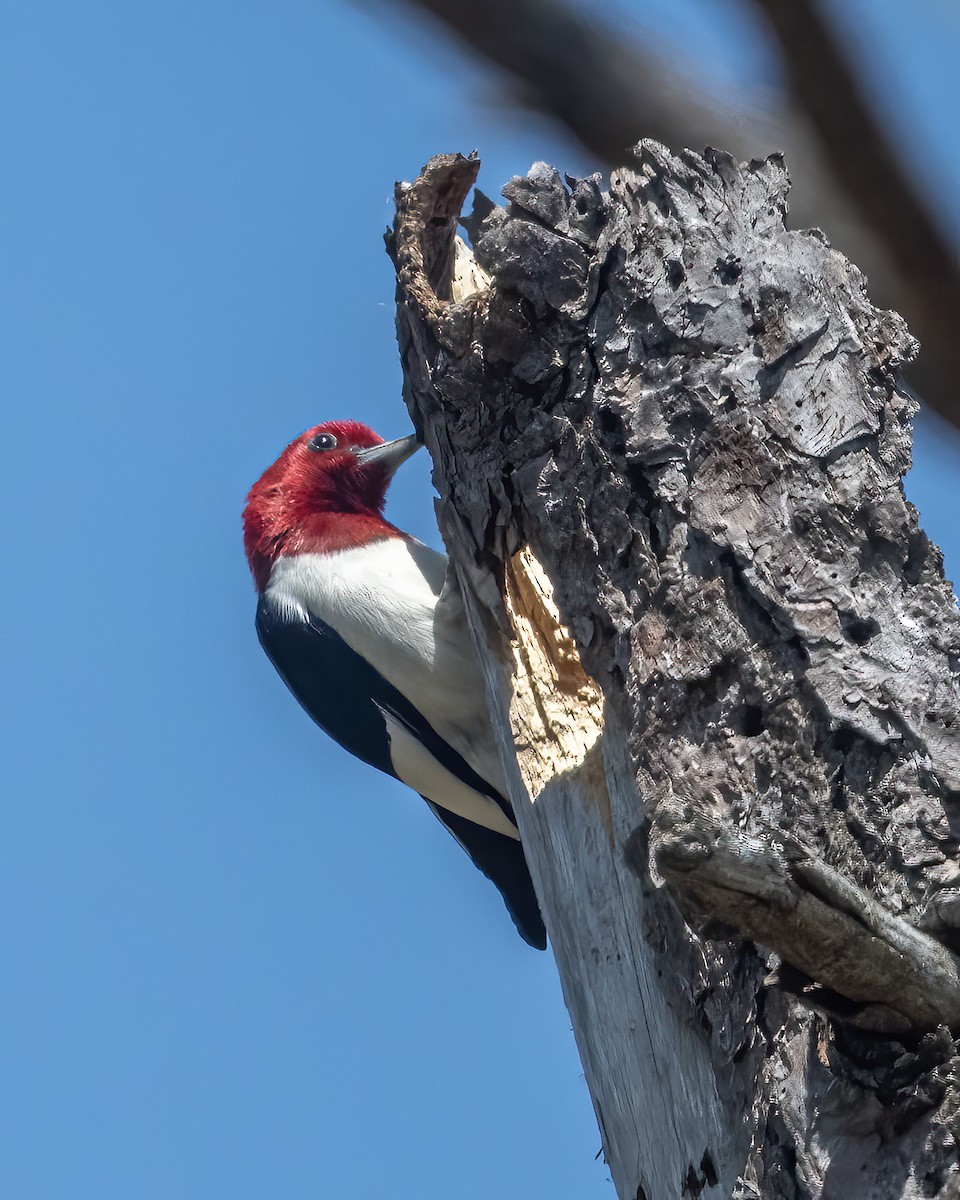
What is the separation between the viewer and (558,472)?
9.05 ft

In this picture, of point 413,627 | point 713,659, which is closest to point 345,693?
point 413,627

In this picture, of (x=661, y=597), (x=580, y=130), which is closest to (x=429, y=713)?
(x=661, y=597)

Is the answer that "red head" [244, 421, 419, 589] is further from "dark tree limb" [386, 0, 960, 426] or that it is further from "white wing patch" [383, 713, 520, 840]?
"dark tree limb" [386, 0, 960, 426]

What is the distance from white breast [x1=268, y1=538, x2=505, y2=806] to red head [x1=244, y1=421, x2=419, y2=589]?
0.56 ft

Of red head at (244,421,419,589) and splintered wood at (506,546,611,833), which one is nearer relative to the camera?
splintered wood at (506,546,611,833)

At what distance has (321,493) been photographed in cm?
473

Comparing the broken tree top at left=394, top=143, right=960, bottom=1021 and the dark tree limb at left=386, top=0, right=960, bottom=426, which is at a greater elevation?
the broken tree top at left=394, top=143, right=960, bottom=1021

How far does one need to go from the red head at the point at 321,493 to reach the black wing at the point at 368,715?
0.24m

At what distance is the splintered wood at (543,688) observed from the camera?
283cm

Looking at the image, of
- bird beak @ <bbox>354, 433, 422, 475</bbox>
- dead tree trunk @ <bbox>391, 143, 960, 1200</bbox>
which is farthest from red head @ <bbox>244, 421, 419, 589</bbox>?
dead tree trunk @ <bbox>391, 143, 960, 1200</bbox>

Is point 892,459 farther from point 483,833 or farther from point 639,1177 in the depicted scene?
point 483,833

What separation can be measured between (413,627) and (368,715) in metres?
0.52

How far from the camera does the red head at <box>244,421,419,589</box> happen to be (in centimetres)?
445

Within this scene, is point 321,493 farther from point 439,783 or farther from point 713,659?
point 713,659
